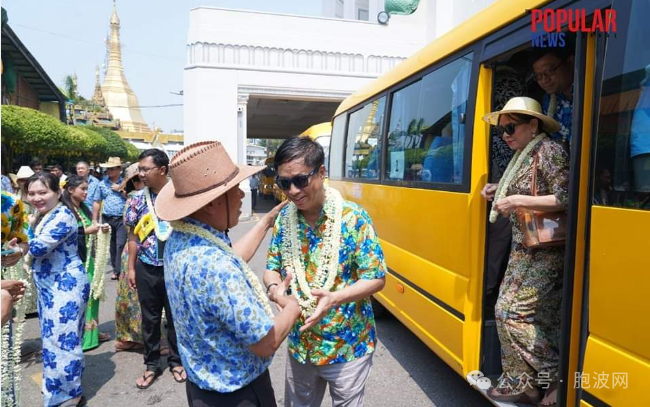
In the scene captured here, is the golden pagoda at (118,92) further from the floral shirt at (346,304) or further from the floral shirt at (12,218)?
the floral shirt at (346,304)

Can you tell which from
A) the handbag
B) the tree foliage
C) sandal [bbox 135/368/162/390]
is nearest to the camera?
the handbag

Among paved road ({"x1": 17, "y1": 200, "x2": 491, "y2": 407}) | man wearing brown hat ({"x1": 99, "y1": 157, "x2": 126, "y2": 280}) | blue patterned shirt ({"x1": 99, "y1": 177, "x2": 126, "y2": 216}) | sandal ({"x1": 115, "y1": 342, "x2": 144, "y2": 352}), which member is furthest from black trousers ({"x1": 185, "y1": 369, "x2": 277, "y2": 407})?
blue patterned shirt ({"x1": 99, "y1": 177, "x2": 126, "y2": 216})

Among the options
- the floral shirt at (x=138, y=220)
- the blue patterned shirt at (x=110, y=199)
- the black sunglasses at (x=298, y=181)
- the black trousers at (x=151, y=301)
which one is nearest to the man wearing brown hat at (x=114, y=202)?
the blue patterned shirt at (x=110, y=199)

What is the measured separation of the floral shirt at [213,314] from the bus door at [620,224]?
143cm

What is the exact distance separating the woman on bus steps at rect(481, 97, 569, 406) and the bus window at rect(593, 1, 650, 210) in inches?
17.0

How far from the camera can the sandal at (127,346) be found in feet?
15.1

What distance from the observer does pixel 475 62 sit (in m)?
3.01

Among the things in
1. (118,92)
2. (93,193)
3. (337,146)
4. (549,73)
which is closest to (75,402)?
(93,193)

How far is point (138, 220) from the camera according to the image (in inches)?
153

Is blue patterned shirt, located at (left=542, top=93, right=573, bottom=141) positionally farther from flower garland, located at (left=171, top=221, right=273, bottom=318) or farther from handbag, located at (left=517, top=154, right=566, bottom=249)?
flower garland, located at (left=171, top=221, right=273, bottom=318)

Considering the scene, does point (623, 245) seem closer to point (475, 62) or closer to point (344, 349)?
point (344, 349)

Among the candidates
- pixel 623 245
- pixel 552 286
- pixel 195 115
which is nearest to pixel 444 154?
pixel 552 286

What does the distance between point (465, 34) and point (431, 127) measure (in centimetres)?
76

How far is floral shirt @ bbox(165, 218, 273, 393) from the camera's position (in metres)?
1.60
